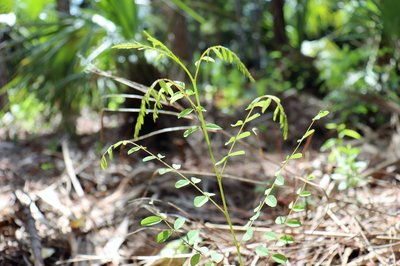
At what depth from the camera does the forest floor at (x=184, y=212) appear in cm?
97

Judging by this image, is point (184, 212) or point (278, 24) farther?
point (278, 24)

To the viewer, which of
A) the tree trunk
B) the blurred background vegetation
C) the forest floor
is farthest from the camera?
the tree trunk

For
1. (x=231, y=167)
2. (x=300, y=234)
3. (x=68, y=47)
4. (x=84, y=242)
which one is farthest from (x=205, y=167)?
(x=68, y=47)

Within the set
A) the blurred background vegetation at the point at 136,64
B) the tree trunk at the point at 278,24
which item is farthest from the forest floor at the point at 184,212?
the tree trunk at the point at 278,24

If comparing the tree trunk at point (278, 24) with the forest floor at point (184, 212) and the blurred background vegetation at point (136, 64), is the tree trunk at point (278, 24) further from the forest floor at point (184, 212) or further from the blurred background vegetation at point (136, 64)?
the forest floor at point (184, 212)

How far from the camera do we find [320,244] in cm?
98

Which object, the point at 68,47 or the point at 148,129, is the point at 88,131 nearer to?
the point at 68,47

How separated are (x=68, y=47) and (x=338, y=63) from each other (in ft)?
4.93

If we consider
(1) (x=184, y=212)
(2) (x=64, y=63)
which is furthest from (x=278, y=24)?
(1) (x=184, y=212)

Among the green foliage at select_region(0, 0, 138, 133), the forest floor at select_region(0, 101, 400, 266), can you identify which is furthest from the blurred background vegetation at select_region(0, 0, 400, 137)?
the forest floor at select_region(0, 101, 400, 266)

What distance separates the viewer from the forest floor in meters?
0.97

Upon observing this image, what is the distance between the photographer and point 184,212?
97 centimetres

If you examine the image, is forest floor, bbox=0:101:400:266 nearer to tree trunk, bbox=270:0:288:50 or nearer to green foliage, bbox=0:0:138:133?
green foliage, bbox=0:0:138:133

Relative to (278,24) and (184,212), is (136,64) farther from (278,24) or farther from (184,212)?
(278,24)
